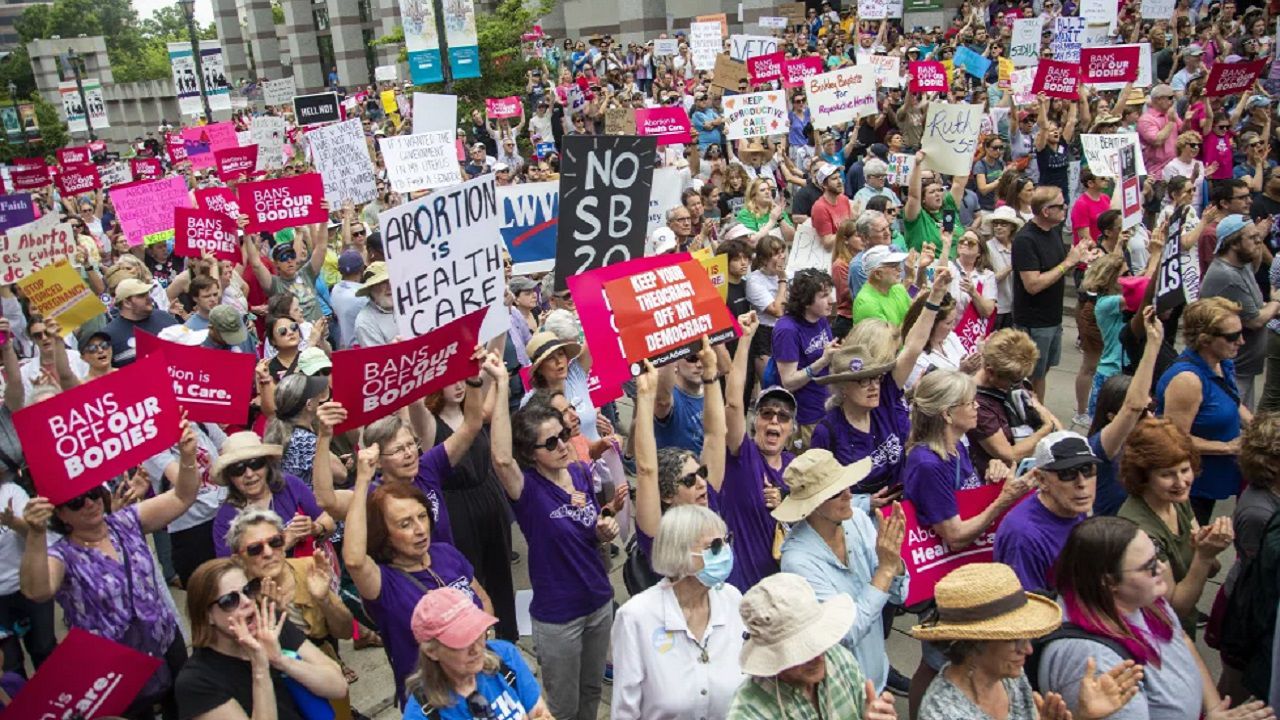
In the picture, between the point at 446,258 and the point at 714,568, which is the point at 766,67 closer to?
the point at 446,258

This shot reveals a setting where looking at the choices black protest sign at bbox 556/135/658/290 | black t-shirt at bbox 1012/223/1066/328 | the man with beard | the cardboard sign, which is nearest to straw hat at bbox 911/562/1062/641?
black protest sign at bbox 556/135/658/290

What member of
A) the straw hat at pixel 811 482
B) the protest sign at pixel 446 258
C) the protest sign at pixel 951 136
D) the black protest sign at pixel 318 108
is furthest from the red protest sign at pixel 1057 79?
the black protest sign at pixel 318 108

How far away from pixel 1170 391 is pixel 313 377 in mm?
4584

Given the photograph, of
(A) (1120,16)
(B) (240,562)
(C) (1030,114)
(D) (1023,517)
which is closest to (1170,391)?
(D) (1023,517)

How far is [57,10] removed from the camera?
96.2 metres

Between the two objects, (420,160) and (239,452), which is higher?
(420,160)

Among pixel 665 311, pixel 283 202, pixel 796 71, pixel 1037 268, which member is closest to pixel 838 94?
pixel 796 71

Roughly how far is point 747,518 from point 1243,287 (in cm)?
421

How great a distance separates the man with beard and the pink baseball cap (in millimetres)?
5659

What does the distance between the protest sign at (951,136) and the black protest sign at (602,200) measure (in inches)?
182

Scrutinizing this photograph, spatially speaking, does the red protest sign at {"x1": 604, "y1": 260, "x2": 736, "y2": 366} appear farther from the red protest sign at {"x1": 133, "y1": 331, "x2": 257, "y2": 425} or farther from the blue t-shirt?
the red protest sign at {"x1": 133, "y1": 331, "x2": 257, "y2": 425}

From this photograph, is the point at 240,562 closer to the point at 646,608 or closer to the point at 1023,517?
the point at 646,608

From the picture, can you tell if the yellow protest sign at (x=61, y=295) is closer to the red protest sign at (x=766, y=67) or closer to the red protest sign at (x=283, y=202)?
the red protest sign at (x=283, y=202)

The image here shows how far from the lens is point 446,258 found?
552cm
